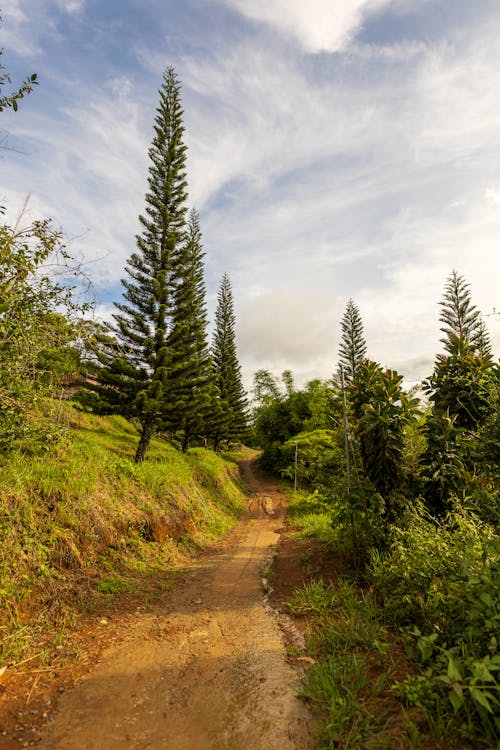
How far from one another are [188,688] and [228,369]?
2454cm

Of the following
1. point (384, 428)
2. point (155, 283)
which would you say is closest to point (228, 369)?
point (155, 283)

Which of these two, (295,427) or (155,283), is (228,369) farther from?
(155,283)

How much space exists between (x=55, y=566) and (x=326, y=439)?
1623 centimetres

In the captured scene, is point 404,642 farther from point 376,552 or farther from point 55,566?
point 55,566

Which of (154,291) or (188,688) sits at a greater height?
(154,291)

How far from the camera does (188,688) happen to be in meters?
3.47

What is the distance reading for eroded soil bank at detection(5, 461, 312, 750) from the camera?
2.80 m

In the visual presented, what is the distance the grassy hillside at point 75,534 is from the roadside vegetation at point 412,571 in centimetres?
315

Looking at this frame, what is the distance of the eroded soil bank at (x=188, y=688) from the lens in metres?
2.80

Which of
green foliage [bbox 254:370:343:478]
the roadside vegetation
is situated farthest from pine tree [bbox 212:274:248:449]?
the roadside vegetation

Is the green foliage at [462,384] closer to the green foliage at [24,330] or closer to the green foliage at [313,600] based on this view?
the green foliage at [313,600]

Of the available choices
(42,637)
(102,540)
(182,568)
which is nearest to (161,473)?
(182,568)

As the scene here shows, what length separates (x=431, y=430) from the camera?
586cm

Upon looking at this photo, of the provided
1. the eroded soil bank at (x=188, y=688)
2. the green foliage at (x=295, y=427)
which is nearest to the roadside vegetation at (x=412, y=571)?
the eroded soil bank at (x=188, y=688)
